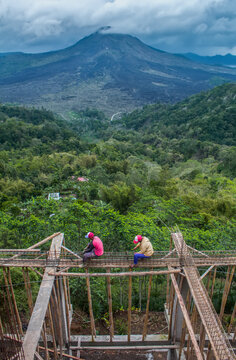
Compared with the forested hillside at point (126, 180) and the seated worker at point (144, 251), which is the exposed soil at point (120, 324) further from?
the seated worker at point (144, 251)

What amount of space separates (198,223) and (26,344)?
11446 mm

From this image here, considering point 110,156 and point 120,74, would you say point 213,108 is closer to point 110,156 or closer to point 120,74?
point 110,156

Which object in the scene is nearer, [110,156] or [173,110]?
[110,156]

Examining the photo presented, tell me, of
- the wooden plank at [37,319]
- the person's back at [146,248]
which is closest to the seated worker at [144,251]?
the person's back at [146,248]

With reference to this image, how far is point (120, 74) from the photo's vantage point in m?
187

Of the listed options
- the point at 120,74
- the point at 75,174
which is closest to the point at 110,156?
the point at 75,174

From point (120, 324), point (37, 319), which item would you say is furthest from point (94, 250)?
point (120, 324)

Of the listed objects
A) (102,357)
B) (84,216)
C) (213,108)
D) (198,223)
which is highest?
(213,108)

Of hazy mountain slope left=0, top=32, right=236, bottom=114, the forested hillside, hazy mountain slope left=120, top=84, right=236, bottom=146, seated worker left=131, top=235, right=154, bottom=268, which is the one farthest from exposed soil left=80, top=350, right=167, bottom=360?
hazy mountain slope left=0, top=32, right=236, bottom=114

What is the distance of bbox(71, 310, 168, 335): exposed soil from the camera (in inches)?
386

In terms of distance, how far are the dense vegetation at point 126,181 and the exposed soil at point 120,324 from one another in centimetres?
57

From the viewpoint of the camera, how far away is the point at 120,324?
10.0 m

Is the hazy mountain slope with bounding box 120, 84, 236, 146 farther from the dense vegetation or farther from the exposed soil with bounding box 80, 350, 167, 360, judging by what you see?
the exposed soil with bounding box 80, 350, 167, 360

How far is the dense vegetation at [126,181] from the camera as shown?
11930 mm
